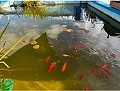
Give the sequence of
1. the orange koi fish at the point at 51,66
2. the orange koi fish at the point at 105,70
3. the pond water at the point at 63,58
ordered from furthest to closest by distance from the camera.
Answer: the orange koi fish at the point at 51,66 → the orange koi fish at the point at 105,70 → the pond water at the point at 63,58

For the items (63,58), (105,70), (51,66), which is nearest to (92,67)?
(105,70)

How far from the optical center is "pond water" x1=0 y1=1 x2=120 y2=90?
4.03 metres

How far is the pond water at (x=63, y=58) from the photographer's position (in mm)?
4027

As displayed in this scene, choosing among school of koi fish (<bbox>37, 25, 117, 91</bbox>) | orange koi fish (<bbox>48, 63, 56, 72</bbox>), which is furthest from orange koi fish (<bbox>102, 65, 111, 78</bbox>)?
orange koi fish (<bbox>48, 63, 56, 72</bbox>)

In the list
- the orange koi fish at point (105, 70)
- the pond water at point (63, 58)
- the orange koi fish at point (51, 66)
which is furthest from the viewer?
the orange koi fish at point (51, 66)

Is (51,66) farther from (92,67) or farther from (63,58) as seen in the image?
(92,67)

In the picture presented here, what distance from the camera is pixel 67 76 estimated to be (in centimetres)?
428

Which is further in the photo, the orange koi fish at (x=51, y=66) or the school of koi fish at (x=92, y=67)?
the orange koi fish at (x=51, y=66)

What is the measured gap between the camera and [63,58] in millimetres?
5152

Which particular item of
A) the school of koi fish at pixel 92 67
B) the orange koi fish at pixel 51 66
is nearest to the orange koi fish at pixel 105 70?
the school of koi fish at pixel 92 67

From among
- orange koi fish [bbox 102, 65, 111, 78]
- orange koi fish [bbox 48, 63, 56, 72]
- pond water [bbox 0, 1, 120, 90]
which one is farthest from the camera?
orange koi fish [bbox 48, 63, 56, 72]

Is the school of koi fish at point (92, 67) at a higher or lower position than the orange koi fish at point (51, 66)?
lower

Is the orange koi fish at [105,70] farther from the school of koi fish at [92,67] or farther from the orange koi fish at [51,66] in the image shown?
the orange koi fish at [51,66]

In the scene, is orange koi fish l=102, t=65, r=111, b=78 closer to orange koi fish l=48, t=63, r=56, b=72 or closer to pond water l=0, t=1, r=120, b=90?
pond water l=0, t=1, r=120, b=90
